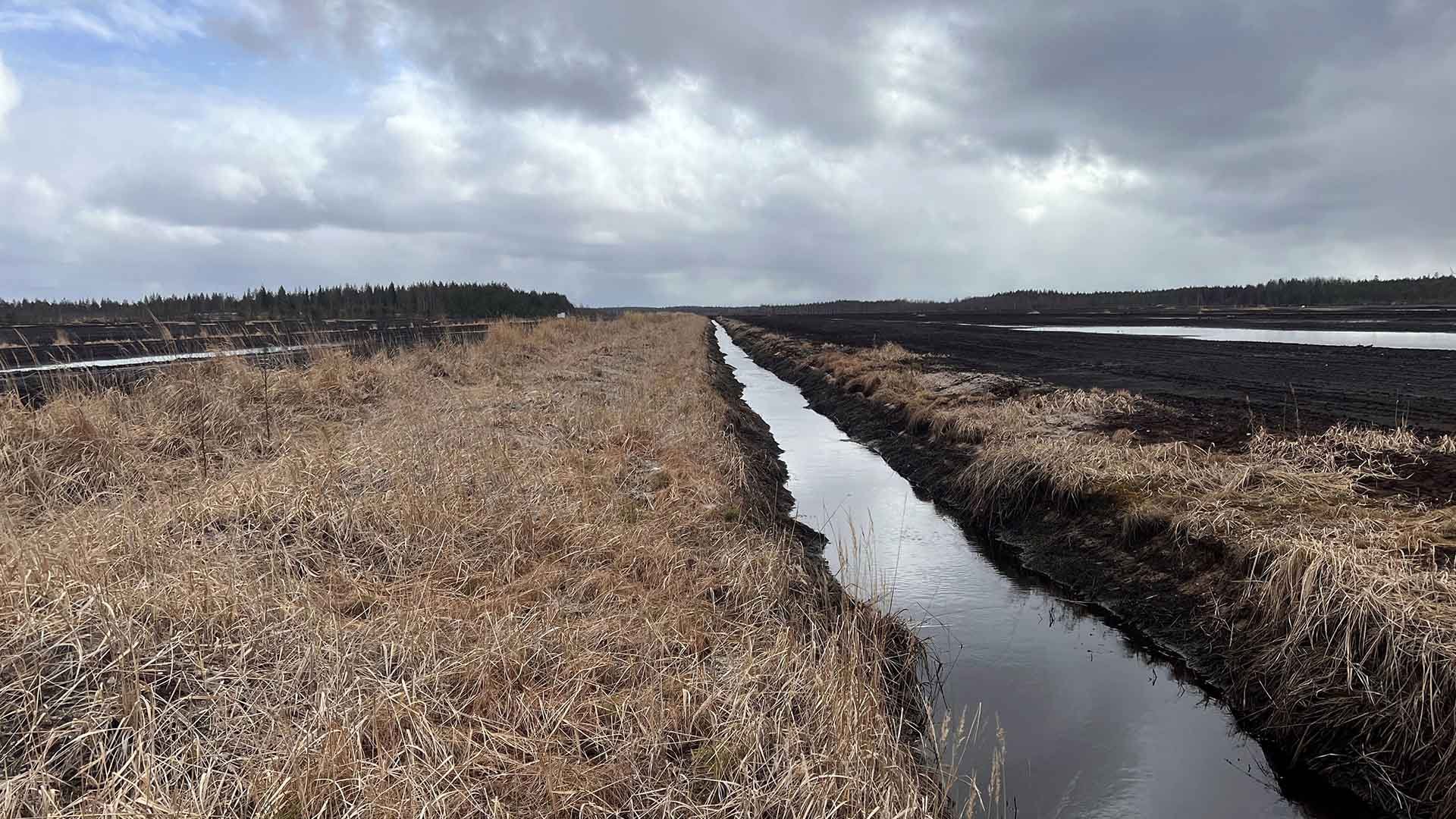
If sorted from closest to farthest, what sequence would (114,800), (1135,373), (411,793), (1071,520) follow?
(114,800), (411,793), (1071,520), (1135,373)

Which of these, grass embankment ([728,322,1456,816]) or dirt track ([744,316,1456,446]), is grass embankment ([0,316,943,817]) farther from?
dirt track ([744,316,1456,446])

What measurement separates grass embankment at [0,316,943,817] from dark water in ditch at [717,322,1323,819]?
0.83m

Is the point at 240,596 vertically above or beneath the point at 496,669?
above

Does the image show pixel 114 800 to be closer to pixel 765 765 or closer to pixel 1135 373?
pixel 765 765

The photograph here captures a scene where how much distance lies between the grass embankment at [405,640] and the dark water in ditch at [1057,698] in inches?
32.8

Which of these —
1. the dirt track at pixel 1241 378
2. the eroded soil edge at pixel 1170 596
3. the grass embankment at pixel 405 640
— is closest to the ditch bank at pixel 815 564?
the grass embankment at pixel 405 640

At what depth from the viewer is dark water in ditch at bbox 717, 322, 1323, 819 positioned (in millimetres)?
5711

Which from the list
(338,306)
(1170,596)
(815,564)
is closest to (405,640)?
(815,564)

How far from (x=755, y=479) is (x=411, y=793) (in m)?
9.82

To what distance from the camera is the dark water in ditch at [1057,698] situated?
225 inches

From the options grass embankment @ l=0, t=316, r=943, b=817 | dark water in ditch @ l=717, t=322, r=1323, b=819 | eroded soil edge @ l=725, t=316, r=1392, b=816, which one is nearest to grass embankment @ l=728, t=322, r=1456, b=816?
eroded soil edge @ l=725, t=316, r=1392, b=816

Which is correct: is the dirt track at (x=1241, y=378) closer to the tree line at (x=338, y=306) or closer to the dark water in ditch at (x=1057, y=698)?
the dark water in ditch at (x=1057, y=698)

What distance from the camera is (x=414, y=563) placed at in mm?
6617

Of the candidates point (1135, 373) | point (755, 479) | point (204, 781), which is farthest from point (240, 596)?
point (1135, 373)
